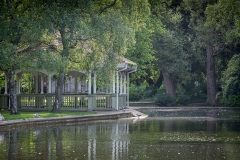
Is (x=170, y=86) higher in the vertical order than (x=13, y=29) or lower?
lower

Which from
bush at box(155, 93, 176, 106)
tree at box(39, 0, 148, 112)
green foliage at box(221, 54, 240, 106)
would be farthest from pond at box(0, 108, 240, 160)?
bush at box(155, 93, 176, 106)

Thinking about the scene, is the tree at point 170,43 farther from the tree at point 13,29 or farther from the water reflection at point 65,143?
the water reflection at point 65,143

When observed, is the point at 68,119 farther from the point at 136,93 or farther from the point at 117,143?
the point at 136,93

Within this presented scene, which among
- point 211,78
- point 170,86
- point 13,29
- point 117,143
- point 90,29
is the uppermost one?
point 90,29

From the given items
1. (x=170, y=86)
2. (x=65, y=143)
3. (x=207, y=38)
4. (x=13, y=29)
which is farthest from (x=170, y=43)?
(x=65, y=143)

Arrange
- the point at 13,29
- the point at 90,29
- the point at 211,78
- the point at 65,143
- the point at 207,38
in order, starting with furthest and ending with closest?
the point at 211,78, the point at 207,38, the point at 90,29, the point at 13,29, the point at 65,143

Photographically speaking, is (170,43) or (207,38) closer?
(207,38)

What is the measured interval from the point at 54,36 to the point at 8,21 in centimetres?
358

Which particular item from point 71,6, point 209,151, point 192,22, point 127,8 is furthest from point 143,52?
point 209,151

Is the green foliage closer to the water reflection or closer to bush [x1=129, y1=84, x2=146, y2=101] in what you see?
bush [x1=129, y1=84, x2=146, y2=101]

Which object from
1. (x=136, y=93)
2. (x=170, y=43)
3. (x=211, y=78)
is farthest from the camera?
(x=136, y=93)

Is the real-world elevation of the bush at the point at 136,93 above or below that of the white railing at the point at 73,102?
above

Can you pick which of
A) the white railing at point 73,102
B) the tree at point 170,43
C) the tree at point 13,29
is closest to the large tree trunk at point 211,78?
the tree at point 170,43

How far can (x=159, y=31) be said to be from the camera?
48031mm
